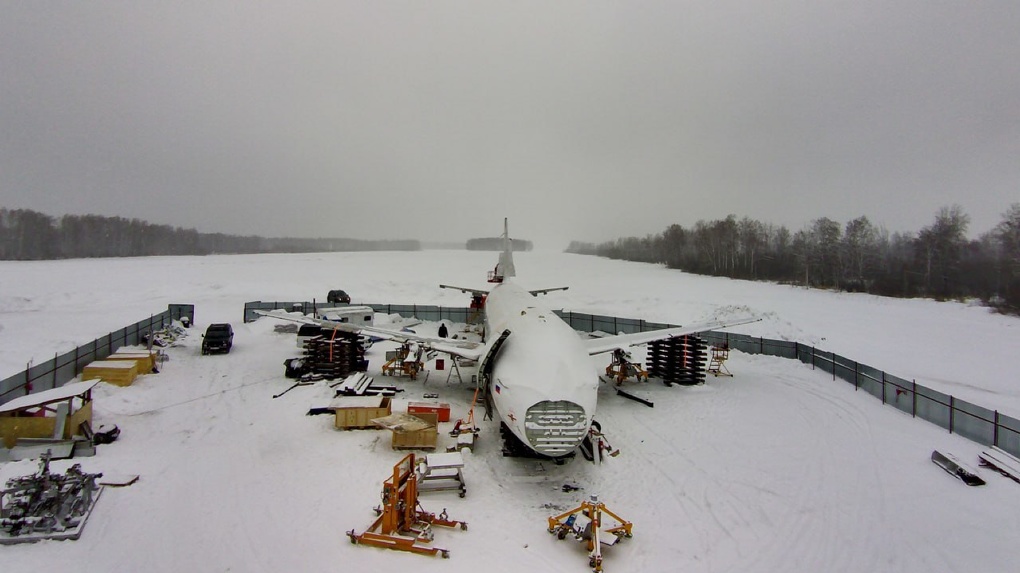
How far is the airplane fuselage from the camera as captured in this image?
13.1m

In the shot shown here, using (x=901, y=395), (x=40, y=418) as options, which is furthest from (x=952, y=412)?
(x=40, y=418)

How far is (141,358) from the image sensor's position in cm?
2422

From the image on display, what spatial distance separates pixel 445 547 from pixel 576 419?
194 inches

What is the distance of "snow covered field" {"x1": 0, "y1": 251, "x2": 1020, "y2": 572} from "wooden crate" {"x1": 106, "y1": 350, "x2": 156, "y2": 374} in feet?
2.72

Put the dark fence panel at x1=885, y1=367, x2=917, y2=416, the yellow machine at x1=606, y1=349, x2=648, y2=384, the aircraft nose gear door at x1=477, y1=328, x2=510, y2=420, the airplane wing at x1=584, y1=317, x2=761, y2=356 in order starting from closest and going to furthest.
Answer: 1. the aircraft nose gear door at x1=477, y1=328, x2=510, y2=420
2. the dark fence panel at x1=885, y1=367, x2=917, y2=416
3. the airplane wing at x1=584, y1=317, x2=761, y2=356
4. the yellow machine at x1=606, y1=349, x2=648, y2=384

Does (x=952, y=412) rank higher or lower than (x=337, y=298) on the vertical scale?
lower

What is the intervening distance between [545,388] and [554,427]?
1164mm

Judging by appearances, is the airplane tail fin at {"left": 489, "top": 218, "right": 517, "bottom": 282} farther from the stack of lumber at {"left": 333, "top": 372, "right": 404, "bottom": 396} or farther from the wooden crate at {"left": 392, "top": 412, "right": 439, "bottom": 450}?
the wooden crate at {"left": 392, "top": 412, "right": 439, "bottom": 450}

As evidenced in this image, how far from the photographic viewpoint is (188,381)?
23.7m

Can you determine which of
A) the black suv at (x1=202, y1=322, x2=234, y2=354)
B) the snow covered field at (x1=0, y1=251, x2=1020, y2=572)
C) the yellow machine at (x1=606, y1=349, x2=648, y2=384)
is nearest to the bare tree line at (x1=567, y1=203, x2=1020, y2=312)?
the snow covered field at (x1=0, y1=251, x2=1020, y2=572)

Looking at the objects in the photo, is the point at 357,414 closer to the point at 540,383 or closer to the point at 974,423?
the point at 540,383

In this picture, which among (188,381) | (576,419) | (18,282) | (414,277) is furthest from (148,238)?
(576,419)

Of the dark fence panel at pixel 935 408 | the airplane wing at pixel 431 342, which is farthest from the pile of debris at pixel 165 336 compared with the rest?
the dark fence panel at pixel 935 408

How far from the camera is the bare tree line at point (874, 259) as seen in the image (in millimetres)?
52812
